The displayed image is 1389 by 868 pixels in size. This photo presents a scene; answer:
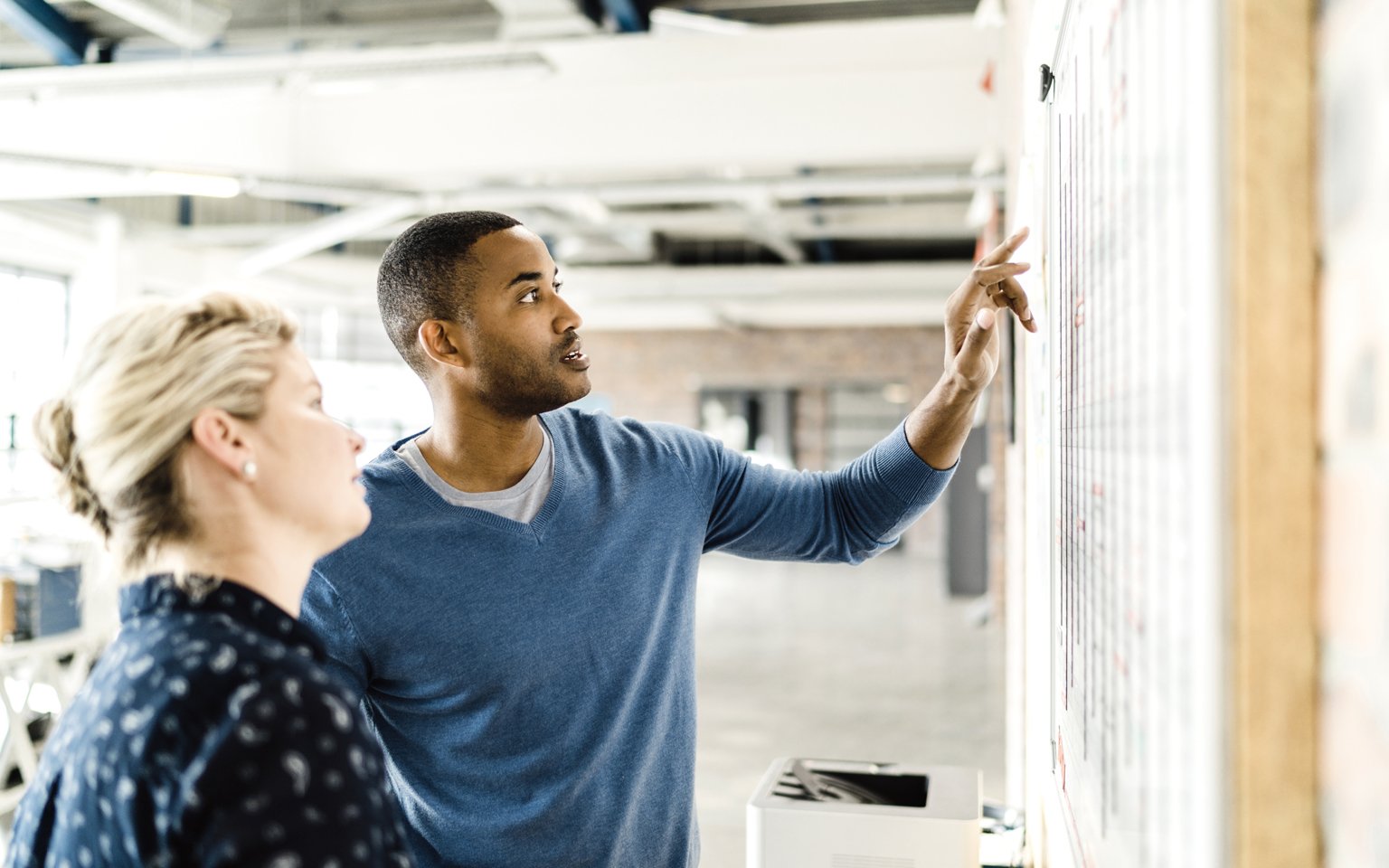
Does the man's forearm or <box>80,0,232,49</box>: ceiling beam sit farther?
<box>80,0,232,49</box>: ceiling beam

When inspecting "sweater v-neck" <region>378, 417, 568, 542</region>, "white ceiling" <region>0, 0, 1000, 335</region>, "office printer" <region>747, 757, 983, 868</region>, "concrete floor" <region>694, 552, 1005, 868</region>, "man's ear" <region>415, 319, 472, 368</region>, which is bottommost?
"concrete floor" <region>694, 552, 1005, 868</region>

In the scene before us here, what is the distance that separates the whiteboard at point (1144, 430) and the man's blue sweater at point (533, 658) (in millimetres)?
676

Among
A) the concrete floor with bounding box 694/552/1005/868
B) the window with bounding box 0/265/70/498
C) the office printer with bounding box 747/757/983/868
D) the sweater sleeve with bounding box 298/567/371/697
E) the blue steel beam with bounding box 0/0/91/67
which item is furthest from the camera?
the window with bounding box 0/265/70/498

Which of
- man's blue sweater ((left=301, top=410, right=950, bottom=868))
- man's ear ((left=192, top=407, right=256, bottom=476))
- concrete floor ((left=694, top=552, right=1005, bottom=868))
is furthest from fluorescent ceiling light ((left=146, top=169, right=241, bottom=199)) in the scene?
man's ear ((left=192, top=407, right=256, bottom=476))

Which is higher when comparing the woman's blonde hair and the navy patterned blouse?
the woman's blonde hair

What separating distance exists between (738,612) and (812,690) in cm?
308

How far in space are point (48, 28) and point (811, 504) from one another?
509 centimetres

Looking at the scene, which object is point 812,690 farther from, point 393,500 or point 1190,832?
point 1190,832

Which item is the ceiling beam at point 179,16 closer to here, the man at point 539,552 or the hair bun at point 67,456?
the man at point 539,552

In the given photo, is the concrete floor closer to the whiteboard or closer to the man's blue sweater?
the man's blue sweater

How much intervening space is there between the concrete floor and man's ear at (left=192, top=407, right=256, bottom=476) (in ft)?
11.1

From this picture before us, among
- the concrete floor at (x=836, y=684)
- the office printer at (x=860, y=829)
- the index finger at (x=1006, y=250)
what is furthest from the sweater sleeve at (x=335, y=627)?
the concrete floor at (x=836, y=684)

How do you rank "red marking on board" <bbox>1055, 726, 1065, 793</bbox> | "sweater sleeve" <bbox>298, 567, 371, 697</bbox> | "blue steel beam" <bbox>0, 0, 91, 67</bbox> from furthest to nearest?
"blue steel beam" <bbox>0, 0, 91, 67</bbox>, "sweater sleeve" <bbox>298, 567, 371, 697</bbox>, "red marking on board" <bbox>1055, 726, 1065, 793</bbox>

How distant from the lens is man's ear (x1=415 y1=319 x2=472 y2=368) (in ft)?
5.38
